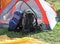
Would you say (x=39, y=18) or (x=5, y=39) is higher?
(x=39, y=18)

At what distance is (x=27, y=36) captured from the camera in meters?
5.44

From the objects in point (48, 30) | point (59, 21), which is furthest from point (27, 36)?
point (59, 21)

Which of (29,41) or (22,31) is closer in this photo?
(29,41)

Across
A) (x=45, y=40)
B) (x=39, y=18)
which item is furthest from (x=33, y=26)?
(x=45, y=40)

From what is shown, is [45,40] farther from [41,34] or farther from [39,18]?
[39,18]

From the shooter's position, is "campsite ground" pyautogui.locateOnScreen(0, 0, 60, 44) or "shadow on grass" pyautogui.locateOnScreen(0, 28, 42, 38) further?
"shadow on grass" pyautogui.locateOnScreen(0, 28, 42, 38)

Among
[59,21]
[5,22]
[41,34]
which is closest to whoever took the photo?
[41,34]

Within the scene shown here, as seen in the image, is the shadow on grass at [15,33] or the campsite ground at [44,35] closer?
the campsite ground at [44,35]

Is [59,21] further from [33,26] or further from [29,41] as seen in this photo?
[29,41]

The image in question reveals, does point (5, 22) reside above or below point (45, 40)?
above

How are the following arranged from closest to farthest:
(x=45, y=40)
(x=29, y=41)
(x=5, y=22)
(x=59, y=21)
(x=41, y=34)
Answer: (x=29, y=41)
(x=45, y=40)
(x=41, y=34)
(x=5, y=22)
(x=59, y=21)

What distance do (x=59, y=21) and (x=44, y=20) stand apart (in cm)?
Answer: 118

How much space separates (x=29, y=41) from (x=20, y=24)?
1.02 m

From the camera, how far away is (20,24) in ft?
19.4
